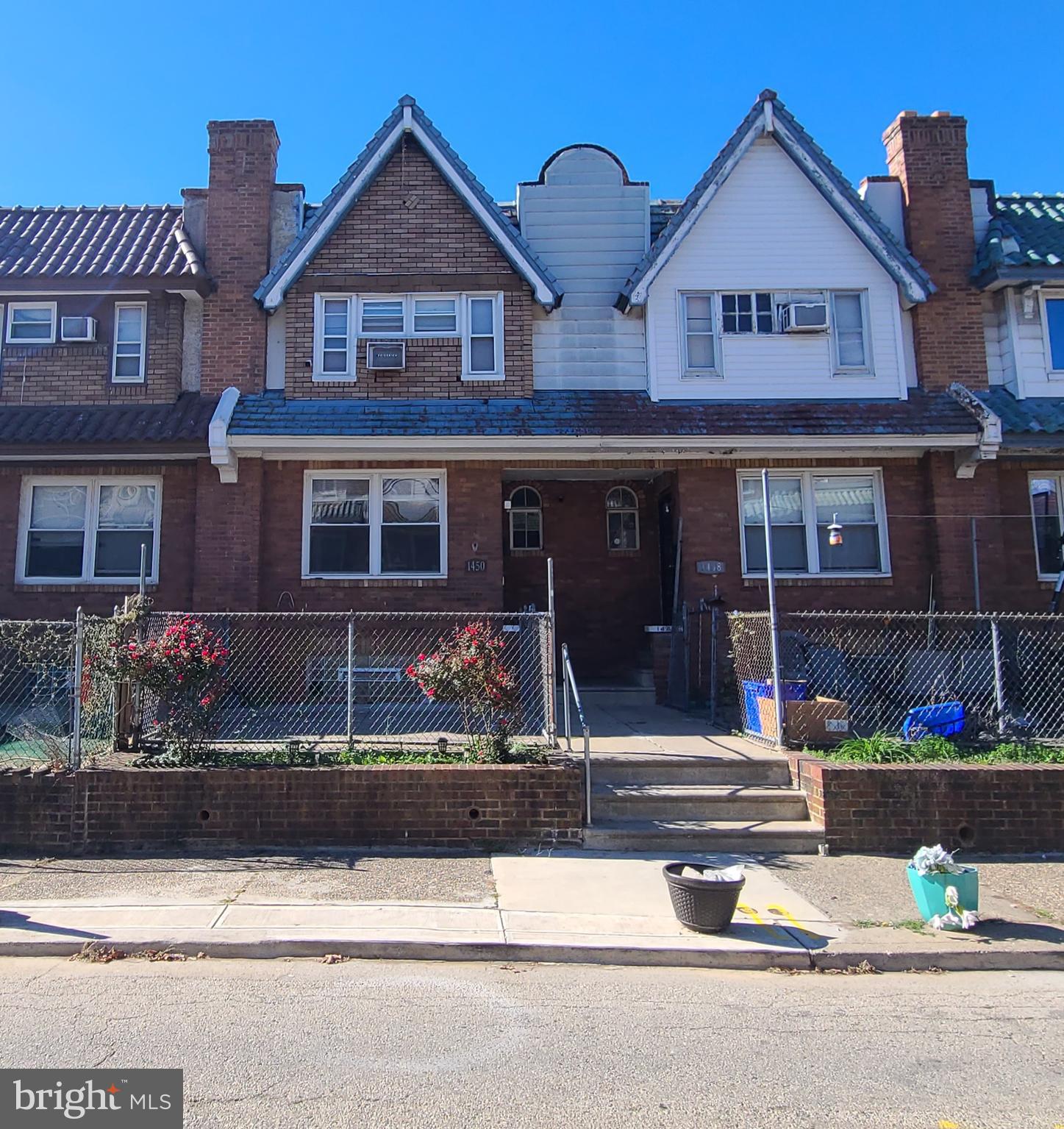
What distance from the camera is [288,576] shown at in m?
12.6

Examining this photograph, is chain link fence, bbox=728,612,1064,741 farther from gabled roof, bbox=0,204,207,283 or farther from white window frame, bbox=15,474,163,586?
gabled roof, bbox=0,204,207,283

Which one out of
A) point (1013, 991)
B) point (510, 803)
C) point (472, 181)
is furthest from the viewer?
point (472, 181)

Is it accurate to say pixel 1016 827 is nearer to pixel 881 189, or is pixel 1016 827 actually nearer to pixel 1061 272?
pixel 1061 272

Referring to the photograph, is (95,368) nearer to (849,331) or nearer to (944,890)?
(849,331)

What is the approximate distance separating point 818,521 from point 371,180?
876cm

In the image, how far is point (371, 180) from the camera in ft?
43.8

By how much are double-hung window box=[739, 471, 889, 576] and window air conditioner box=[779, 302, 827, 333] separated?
218 cm

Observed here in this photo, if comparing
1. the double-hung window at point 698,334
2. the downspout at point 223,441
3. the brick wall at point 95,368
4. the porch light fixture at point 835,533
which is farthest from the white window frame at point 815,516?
the brick wall at point 95,368

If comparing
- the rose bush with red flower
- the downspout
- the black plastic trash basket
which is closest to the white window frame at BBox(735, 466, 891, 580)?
the downspout

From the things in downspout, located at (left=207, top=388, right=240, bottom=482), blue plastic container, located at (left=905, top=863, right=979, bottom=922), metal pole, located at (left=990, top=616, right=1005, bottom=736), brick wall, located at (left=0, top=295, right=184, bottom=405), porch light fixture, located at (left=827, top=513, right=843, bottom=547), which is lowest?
blue plastic container, located at (left=905, top=863, right=979, bottom=922)

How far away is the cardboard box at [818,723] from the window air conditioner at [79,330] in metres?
11.4

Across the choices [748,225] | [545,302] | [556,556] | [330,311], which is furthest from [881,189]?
[330,311]

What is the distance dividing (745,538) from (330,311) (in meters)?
7.27

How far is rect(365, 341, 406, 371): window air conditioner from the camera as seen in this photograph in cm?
1283
